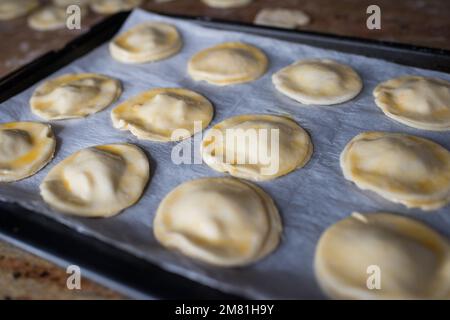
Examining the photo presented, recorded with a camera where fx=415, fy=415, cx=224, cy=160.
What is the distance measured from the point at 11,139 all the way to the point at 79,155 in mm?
271

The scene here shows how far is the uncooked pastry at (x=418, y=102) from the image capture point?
4.92ft

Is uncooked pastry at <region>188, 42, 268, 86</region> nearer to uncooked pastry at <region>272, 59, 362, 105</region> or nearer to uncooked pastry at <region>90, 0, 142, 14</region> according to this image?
uncooked pastry at <region>272, 59, 362, 105</region>

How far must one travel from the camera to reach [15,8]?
8.88 ft

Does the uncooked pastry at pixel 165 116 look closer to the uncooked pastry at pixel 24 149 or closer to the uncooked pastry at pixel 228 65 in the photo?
the uncooked pastry at pixel 228 65

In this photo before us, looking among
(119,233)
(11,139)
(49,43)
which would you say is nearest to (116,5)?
(49,43)

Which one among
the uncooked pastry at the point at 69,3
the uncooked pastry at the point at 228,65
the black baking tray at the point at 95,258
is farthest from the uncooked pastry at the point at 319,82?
the uncooked pastry at the point at 69,3

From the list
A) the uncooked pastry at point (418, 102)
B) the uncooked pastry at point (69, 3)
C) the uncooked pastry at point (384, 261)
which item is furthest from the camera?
the uncooked pastry at point (69, 3)

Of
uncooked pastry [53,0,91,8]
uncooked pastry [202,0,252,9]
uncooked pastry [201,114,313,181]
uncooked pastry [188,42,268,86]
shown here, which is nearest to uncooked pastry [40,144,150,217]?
uncooked pastry [201,114,313,181]

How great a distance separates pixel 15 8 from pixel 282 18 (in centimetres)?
173

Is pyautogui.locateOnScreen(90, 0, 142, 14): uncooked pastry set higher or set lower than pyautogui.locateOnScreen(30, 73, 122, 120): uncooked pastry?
higher

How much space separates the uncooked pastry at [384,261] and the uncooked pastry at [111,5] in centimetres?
218

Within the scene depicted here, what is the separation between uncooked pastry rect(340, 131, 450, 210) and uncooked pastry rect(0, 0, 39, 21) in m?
2.34

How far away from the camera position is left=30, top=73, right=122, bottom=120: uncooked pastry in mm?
1678

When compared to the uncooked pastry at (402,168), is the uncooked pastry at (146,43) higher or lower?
higher
